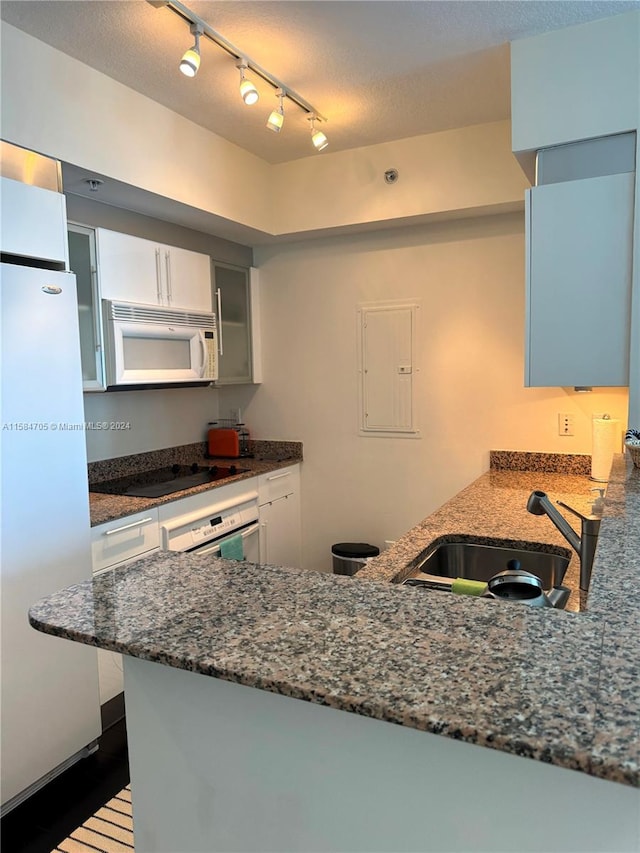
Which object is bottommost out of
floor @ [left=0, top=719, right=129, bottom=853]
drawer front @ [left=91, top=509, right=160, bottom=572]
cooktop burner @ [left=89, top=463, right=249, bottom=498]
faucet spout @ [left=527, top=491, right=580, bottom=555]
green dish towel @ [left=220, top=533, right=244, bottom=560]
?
floor @ [left=0, top=719, right=129, bottom=853]

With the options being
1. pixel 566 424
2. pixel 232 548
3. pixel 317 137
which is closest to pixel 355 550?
pixel 232 548

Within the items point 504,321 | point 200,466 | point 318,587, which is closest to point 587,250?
point 504,321

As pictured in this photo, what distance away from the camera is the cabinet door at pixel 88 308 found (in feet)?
8.41

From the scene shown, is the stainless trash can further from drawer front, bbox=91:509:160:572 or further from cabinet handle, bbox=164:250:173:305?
cabinet handle, bbox=164:250:173:305

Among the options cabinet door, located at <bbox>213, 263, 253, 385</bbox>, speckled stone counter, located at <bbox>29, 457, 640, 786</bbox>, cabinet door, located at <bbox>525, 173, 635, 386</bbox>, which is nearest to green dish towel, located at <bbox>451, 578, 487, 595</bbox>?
speckled stone counter, located at <bbox>29, 457, 640, 786</bbox>

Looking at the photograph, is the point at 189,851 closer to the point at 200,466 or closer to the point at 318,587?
the point at 318,587

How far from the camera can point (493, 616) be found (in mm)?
895

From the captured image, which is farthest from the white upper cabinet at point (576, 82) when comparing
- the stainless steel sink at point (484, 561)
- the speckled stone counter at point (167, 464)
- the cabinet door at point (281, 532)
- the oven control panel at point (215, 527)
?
the cabinet door at point (281, 532)

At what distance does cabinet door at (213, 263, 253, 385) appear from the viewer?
139 inches

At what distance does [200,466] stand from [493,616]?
2.88m

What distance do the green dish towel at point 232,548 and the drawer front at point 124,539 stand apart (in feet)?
1.50

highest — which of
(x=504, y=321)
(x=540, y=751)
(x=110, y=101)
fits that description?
(x=110, y=101)

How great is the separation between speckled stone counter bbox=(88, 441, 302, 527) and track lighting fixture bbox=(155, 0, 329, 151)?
1.67 meters

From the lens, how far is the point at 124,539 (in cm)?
251
